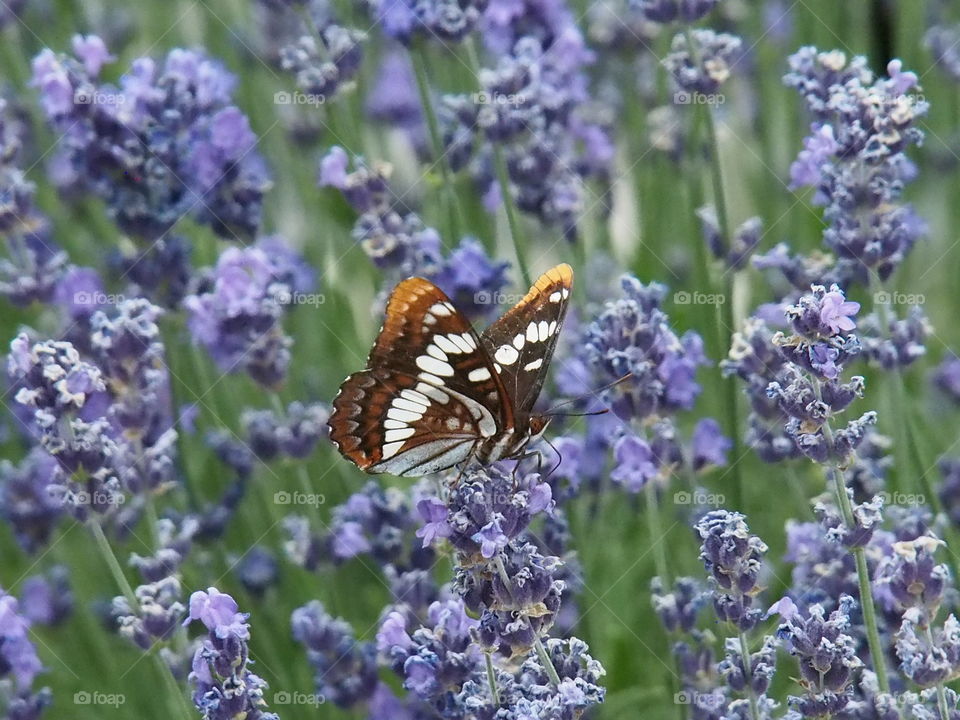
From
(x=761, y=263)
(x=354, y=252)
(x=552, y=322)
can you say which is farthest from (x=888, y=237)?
(x=354, y=252)

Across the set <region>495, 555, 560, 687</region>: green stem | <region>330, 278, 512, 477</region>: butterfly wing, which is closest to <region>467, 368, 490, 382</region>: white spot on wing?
<region>330, 278, 512, 477</region>: butterfly wing

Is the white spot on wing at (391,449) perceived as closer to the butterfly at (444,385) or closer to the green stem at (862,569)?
the butterfly at (444,385)

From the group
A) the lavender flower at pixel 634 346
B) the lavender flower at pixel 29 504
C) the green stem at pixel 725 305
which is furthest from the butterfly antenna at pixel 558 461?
the lavender flower at pixel 29 504

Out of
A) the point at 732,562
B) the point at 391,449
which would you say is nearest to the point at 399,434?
the point at 391,449

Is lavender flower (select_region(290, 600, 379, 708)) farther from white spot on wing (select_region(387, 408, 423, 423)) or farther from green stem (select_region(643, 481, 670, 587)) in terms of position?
green stem (select_region(643, 481, 670, 587))

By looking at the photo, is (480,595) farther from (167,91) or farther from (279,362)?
(167,91)
